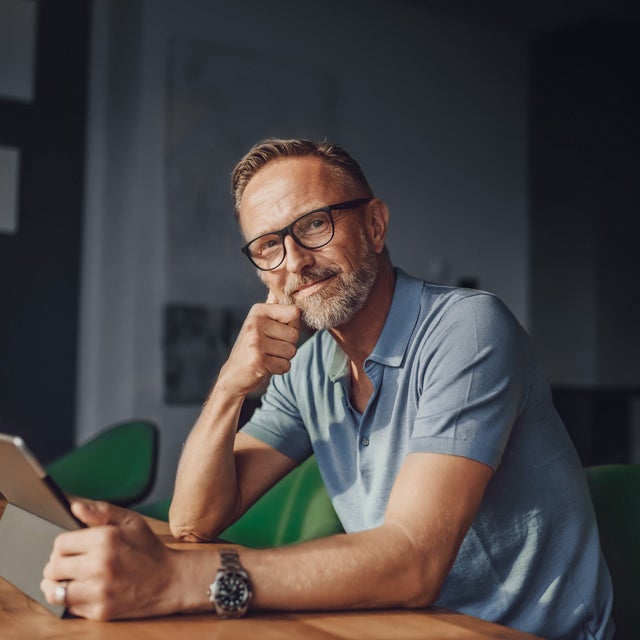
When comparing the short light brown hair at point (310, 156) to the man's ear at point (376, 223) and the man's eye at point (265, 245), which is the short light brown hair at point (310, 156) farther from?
the man's eye at point (265, 245)

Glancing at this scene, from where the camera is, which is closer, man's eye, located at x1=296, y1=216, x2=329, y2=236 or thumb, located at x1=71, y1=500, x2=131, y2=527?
thumb, located at x1=71, y1=500, x2=131, y2=527

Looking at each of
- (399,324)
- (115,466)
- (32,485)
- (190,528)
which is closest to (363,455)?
(399,324)

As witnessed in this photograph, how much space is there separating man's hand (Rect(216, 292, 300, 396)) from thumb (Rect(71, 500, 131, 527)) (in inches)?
19.0

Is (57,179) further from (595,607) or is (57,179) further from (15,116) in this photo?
(595,607)

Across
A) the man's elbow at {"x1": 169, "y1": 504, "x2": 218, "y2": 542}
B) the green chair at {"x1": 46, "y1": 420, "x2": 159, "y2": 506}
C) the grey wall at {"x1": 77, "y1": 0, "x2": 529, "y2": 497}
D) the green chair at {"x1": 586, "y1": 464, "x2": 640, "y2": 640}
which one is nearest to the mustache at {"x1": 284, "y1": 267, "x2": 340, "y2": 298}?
the man's elbow at {"x1": 169, "y1": 504, "x2": 218, "y2": 542}

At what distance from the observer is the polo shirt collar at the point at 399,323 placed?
1.62 metres

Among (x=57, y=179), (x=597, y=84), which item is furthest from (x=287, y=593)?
(x=597, y=84)

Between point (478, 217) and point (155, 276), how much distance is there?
2627 millimetres

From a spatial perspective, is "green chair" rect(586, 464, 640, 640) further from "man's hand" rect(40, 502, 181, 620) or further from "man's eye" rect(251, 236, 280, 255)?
"man's hand" rect(40, 502, 181, 620)

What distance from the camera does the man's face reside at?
5.72 feet

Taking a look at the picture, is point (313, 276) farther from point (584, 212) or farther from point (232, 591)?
point (584, 212)

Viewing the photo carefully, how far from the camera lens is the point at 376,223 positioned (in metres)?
1.87

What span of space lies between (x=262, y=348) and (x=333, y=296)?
19cm

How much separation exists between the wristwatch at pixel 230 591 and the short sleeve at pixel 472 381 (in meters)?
0.36
